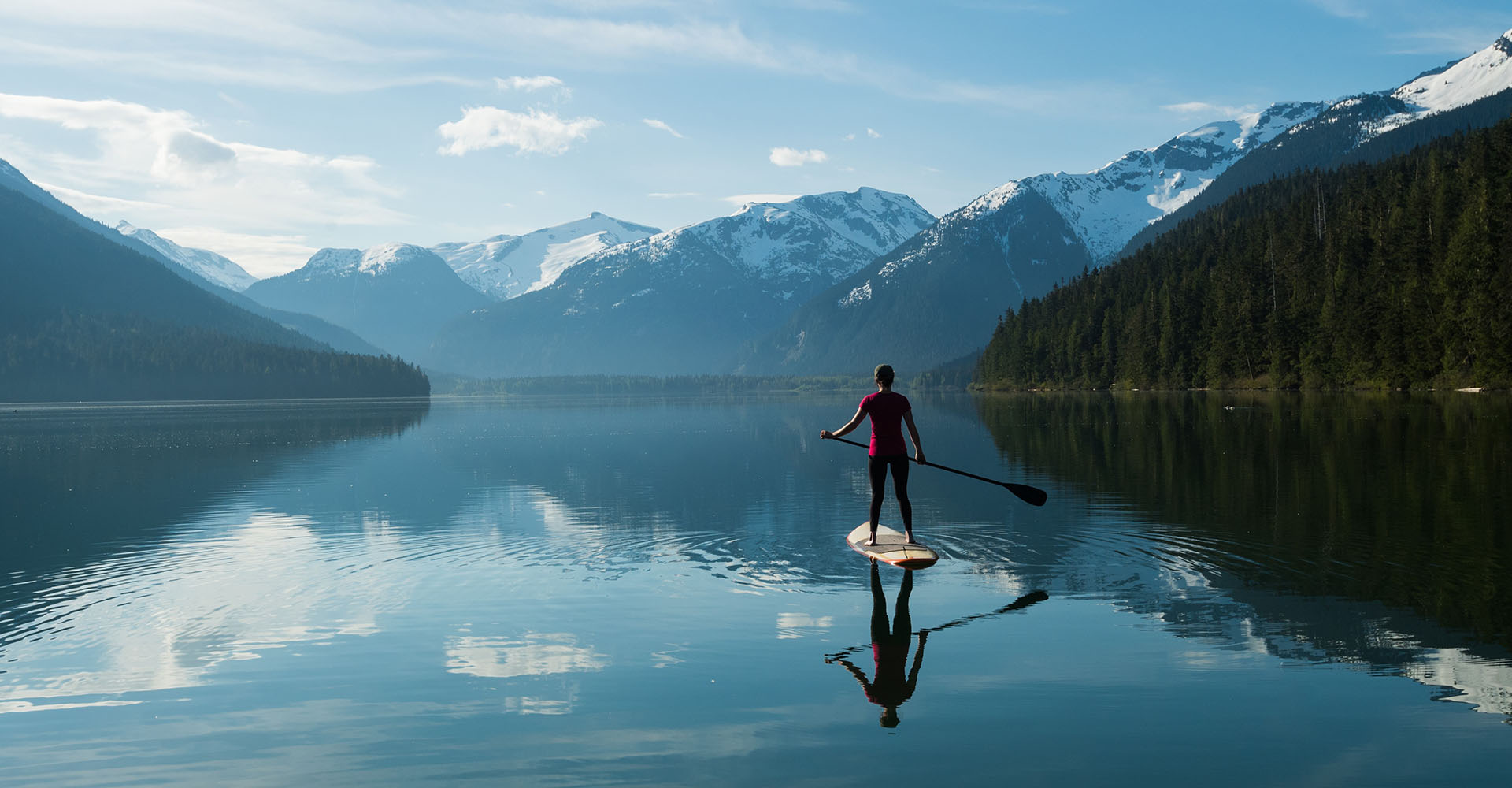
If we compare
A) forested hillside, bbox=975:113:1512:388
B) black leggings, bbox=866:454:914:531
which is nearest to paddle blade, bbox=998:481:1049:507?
black leggings, bbox=866:454:914:531

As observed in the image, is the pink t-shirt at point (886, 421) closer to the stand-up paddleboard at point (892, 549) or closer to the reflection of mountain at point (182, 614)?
the stand-up paddleboard at point (892, 549)

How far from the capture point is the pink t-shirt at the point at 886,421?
72.1 feet

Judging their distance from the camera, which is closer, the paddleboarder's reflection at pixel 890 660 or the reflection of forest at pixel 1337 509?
the paddleboarder's reflection at pixel 890 660

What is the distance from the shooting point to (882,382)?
2170 centimetres

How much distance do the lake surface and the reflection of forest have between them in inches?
5.8

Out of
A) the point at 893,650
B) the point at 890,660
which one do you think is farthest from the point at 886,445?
the point at 890,660

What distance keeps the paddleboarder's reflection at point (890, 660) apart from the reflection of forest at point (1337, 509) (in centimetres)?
435

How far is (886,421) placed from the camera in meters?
22.2

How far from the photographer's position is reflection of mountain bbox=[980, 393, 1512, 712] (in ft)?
48.1

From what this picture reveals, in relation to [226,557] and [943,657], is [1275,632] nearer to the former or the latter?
[943,657]

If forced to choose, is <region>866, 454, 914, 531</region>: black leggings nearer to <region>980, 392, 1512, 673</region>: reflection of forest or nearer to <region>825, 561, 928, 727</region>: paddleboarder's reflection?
<region>825, 561, 928, 727</region>: paddleboarder's reflection

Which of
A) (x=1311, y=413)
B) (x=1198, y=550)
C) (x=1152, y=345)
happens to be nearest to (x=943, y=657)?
(x=1198, y=550)

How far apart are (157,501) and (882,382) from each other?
1164 inches

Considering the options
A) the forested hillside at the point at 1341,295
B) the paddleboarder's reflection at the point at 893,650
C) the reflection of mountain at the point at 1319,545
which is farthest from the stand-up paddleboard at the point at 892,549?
the forested hillside at the point at 1341,295
